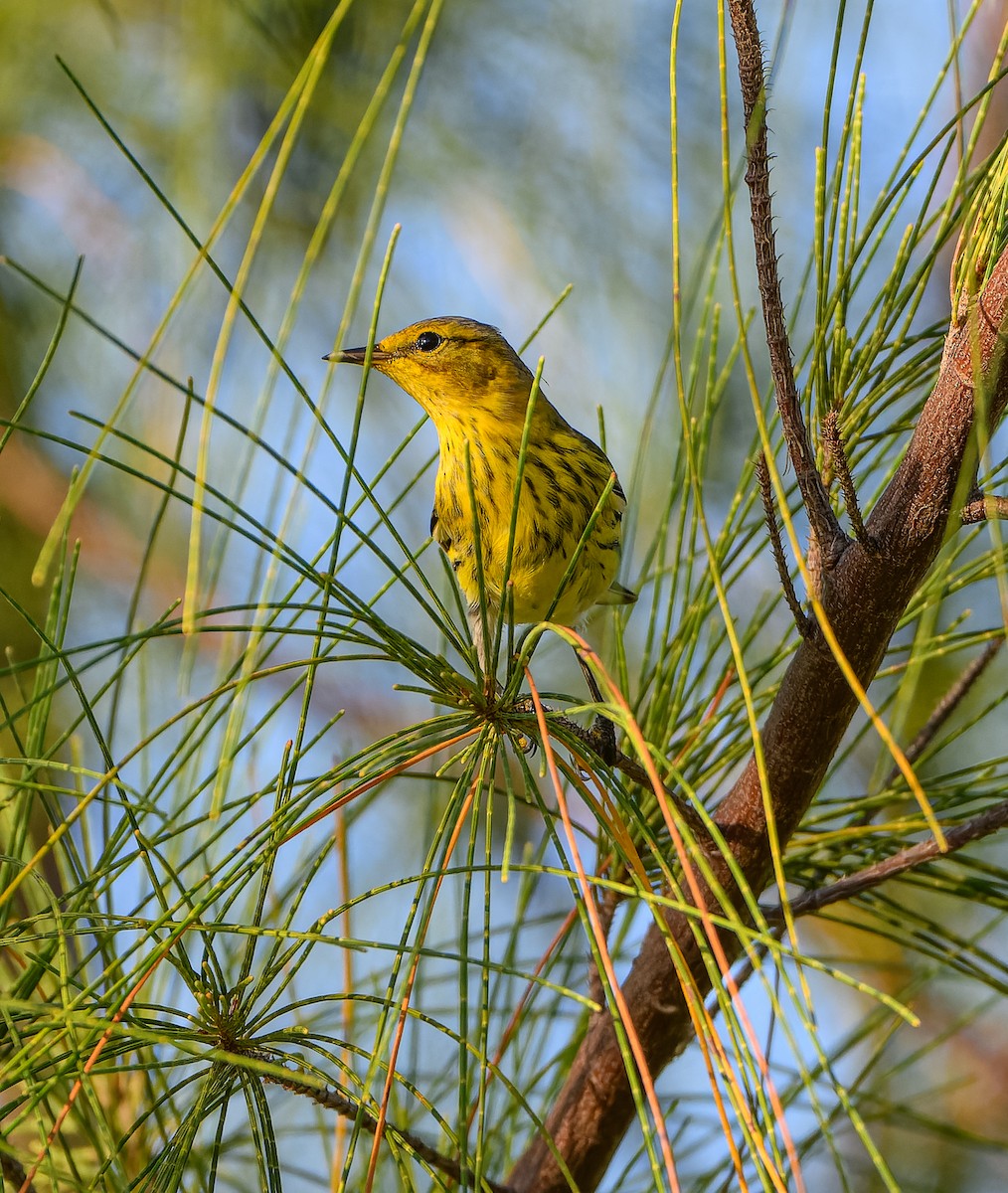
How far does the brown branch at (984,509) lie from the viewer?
1020mm

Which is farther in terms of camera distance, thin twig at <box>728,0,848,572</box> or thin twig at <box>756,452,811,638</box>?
thin twig at <box>756,452,811,638</box>

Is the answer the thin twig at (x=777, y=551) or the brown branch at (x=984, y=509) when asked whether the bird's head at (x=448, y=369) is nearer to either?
the thin twig at (x=777, y=551)

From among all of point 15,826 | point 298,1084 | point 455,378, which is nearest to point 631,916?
point 298,1084

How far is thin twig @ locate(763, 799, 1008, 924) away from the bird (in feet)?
1.76

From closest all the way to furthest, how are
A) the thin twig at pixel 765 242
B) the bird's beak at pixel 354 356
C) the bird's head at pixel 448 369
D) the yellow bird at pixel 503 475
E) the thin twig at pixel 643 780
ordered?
the thin twig at pixel 765 242
the bird's beak at pixel 354 356
the thin twig at pixel 643 780
the yellow bird at pixel 503 475
the bird's head at pixel 448 369

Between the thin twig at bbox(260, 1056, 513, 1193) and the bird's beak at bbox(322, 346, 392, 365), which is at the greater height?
the bird's beak at bbox(322, 346, 392, 365)

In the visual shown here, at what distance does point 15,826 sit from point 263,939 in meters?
0.65

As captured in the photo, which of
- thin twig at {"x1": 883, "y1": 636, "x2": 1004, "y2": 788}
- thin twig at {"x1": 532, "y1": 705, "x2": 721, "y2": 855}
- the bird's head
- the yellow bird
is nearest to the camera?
thin twig at {"x1": 532, "y1": 705, "x2": 721, "y2": 855}

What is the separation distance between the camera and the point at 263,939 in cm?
182

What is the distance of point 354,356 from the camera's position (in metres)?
1.85

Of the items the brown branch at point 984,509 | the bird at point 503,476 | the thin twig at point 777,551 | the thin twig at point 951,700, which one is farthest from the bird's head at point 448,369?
the brown branch at point 984,509

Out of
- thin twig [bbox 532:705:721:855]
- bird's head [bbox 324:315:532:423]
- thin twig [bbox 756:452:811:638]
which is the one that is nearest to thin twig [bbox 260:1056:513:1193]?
thin twig [bbox 532:705:721:855]

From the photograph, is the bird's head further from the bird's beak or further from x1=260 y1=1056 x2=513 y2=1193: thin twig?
x1=260 y1=1056 x2=513 y2=1193: thin twig

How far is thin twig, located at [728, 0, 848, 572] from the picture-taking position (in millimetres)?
925
